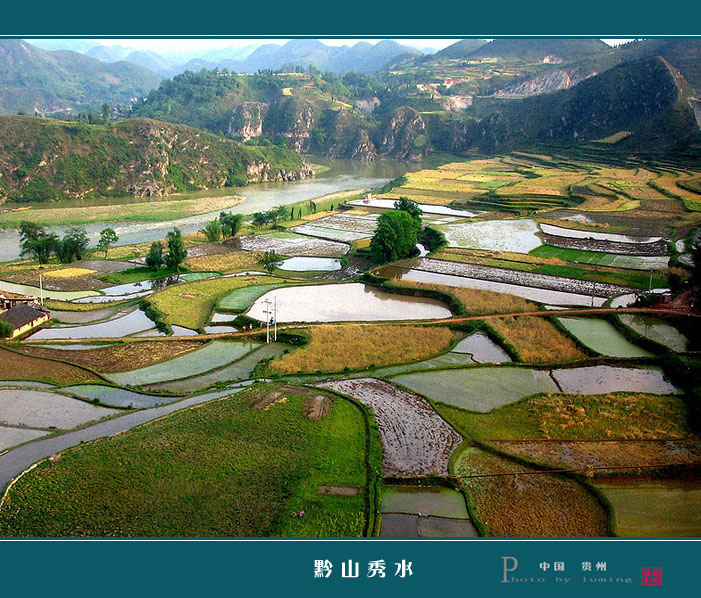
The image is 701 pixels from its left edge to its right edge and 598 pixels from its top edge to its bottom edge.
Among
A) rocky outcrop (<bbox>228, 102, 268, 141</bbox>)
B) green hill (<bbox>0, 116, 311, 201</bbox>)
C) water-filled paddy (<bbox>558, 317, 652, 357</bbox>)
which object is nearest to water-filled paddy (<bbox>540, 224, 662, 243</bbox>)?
water-filled paddy (<bbox>558, 317, 652, 357</bbox>)

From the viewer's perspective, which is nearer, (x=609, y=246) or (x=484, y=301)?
(x=484, y=301)

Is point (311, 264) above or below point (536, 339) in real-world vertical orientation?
above

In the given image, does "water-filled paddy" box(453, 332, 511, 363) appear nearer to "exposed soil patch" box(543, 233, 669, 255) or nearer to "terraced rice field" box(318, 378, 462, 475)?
"terraced rice field" box(318, 378, 462, 475)

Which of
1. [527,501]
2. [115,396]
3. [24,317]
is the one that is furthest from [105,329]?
[527,501]

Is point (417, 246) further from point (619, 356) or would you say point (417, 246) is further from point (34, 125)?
point (34, 125)

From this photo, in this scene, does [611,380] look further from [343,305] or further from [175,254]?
[175,254]

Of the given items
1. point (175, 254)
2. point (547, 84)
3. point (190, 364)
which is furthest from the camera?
point (547, 84)

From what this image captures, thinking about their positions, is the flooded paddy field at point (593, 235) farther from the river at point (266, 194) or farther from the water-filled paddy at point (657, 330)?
the river at point (266, 194)
